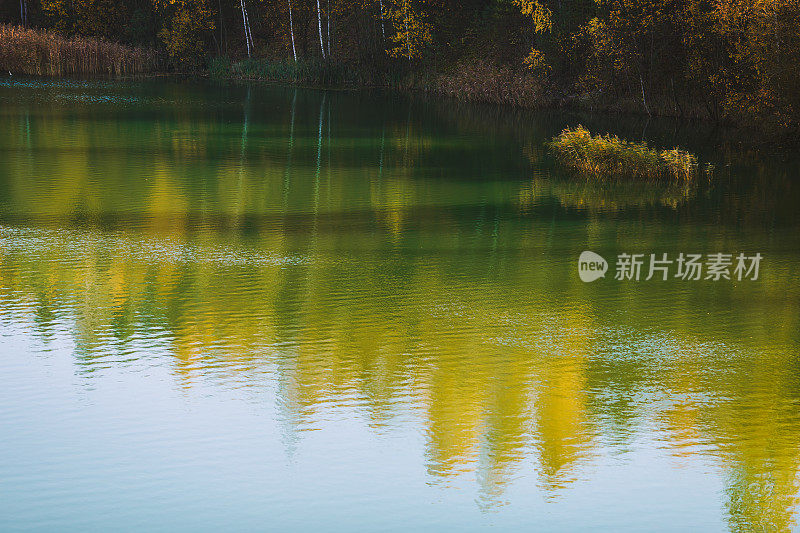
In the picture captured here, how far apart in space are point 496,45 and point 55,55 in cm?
1430

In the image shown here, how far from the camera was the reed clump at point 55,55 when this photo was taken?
108 ft

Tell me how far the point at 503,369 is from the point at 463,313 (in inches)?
48.8

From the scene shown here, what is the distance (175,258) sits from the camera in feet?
30.1

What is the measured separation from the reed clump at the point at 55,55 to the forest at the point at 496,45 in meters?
0.09

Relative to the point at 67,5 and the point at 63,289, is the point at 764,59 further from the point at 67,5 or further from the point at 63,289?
the point at 67,5

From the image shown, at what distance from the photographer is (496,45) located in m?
29.4

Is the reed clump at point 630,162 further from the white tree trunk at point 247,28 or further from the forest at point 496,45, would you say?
the white tree trunk at point 247,28

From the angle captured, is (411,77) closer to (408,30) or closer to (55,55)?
(408,30)

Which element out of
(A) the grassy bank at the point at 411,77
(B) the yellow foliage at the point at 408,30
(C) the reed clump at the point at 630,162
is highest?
(B) the yellow foliage at the point at 408,30

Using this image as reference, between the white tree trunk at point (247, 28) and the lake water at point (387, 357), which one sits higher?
the white tree trunk at point (247, 28)

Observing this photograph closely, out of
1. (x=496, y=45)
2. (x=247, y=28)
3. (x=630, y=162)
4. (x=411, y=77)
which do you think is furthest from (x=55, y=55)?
(x=630, y=162)

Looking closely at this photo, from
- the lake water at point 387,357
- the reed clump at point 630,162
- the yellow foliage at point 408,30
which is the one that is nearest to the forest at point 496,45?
the yellow foliage at point 408,30

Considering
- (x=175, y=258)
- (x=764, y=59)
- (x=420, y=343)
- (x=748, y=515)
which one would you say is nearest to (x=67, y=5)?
(x=764, y=59)

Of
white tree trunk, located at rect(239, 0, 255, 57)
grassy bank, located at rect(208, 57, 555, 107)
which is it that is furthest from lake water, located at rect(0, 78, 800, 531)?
Result: white tree trunk, located at rect(239, 0, 255, 57)
